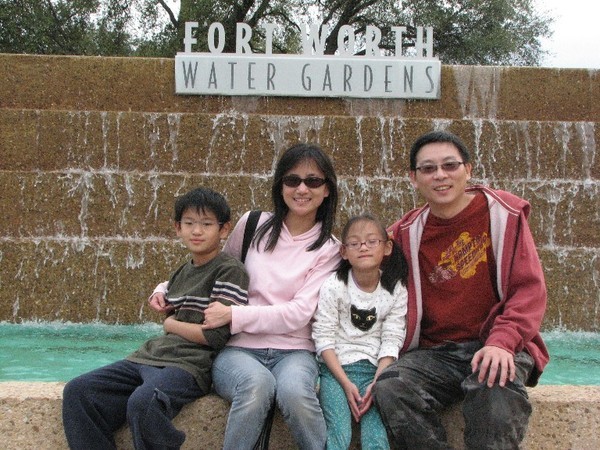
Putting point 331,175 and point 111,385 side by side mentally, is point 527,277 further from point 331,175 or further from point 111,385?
point 111,385

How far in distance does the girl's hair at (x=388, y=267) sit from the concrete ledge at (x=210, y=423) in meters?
0.48

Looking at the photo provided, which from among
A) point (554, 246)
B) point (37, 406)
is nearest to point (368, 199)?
point (554, 246)

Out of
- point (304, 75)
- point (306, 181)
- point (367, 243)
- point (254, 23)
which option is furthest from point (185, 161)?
point (254, 23)

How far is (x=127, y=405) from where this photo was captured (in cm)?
245

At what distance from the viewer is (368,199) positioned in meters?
7.37

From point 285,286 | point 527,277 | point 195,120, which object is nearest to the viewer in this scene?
point 527,277

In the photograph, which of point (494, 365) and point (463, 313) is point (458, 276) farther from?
point (494, 365)

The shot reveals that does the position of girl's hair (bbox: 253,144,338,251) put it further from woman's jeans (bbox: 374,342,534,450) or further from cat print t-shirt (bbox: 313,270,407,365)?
woman's jeans (bbox: 374,342,534,450)

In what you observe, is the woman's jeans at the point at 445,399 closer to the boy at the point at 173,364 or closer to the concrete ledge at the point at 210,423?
the concrete ledge at the point at 210,423

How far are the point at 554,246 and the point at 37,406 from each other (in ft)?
18.8

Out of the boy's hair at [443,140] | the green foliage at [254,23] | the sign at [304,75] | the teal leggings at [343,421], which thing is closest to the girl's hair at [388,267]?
the boy's hair at [443,140]

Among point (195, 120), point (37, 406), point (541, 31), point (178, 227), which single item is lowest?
point (37, 406)

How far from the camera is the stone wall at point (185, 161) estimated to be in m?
6.87

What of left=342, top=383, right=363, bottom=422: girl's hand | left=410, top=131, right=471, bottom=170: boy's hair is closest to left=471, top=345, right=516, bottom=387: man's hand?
left=342, top=383, right=363, bottom=422: girl's hand
